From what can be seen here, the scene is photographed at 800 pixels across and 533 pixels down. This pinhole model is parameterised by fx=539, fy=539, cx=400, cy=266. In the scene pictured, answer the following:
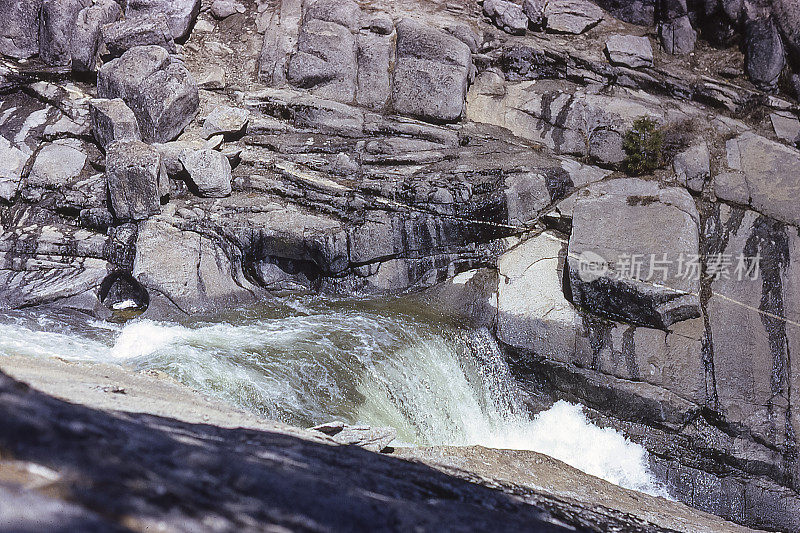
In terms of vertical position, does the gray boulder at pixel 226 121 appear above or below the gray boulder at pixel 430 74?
below

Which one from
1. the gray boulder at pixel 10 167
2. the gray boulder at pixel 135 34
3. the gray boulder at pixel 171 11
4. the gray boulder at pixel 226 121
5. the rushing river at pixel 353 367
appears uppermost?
the gray boulder at pixel 171 11

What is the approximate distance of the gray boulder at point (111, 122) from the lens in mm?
6551

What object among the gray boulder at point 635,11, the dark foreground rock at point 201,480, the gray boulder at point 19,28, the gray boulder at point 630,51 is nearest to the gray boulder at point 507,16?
the gray boulder at point 630,51

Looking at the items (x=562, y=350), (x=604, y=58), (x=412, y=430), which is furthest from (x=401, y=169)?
(x=604, y=58)

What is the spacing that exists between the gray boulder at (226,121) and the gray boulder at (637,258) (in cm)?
445

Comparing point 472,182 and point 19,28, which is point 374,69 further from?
point 19,28

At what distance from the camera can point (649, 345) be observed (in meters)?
5.50

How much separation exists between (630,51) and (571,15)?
1.26 metres

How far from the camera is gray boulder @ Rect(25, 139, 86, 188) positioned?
6371 millimetres

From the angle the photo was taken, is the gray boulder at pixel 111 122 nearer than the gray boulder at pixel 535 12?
Yes

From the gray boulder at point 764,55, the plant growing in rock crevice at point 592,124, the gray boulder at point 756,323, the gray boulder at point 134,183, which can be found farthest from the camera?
the gray boulder at point 764,55

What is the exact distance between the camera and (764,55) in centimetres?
809

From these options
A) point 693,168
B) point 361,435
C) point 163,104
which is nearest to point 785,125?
point 693,168

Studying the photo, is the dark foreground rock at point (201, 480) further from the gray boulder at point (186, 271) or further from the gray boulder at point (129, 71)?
the gray boulder at point (129, 71)
